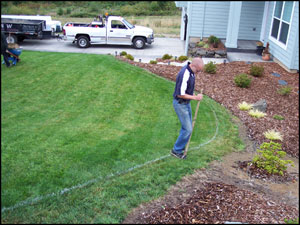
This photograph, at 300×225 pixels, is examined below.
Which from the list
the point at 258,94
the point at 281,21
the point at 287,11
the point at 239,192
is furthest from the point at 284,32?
the point at 239,192

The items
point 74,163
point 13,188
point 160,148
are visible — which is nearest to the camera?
point 13,188

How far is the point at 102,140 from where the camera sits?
262 inches

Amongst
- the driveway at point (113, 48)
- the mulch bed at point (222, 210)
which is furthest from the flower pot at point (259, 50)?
the mulch bed at point (222, 210)

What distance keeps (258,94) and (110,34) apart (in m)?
10.4

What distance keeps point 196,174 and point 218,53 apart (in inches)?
421

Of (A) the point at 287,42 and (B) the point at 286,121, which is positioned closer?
(B) the point at 286,121

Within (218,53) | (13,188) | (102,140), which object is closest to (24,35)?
(218,53)

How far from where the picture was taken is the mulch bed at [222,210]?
Result: 439cm

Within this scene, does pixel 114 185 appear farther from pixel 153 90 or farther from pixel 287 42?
pixel 287 42

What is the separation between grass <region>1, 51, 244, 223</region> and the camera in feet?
15.4

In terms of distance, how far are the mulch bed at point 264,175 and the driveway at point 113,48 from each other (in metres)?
10.6

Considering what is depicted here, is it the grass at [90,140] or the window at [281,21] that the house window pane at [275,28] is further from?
the grass at [90,140]

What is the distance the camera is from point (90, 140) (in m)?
6.62

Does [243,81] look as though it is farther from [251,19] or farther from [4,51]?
[251,19]
